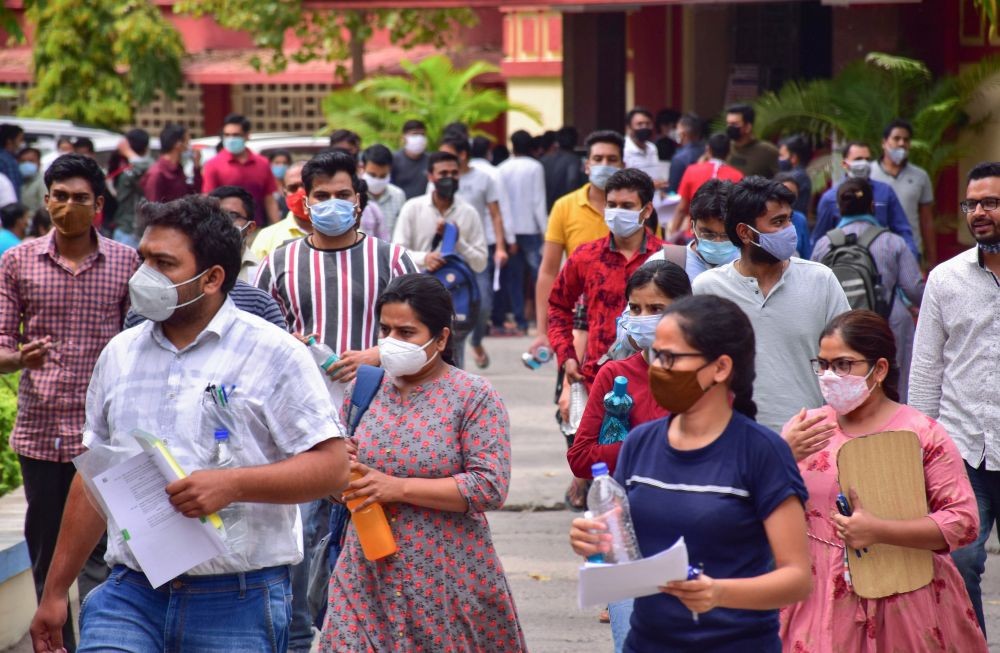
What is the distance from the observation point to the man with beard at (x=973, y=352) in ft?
19.9

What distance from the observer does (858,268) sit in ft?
27.9

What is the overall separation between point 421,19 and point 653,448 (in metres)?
23.8

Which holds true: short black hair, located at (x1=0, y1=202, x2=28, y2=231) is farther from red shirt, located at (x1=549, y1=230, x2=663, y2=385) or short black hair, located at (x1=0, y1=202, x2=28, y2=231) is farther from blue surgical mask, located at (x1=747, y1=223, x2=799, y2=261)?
blue surgical mask, located at (x1=747, y1=223, x2=799, y2=261)

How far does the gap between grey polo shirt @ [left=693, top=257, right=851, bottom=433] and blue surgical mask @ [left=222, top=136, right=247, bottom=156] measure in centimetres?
916

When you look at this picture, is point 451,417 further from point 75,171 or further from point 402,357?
point 75,171

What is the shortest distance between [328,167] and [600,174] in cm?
258

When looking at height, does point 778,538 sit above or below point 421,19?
below

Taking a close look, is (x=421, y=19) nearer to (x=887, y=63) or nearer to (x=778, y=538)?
(x=887, y=63)

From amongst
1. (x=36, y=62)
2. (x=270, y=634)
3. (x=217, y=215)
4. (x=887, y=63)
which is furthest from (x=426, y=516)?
(x=36, y=62)

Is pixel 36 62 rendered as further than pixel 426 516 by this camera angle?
Yes

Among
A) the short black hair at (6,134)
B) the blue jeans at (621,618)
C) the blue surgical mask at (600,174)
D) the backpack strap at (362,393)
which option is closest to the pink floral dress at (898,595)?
the blue jeans at (621,618)

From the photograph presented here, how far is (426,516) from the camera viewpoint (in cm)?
516

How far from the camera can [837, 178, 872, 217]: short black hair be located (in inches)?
372

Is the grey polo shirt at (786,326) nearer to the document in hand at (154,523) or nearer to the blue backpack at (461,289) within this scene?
the document in hand at (154,523)
